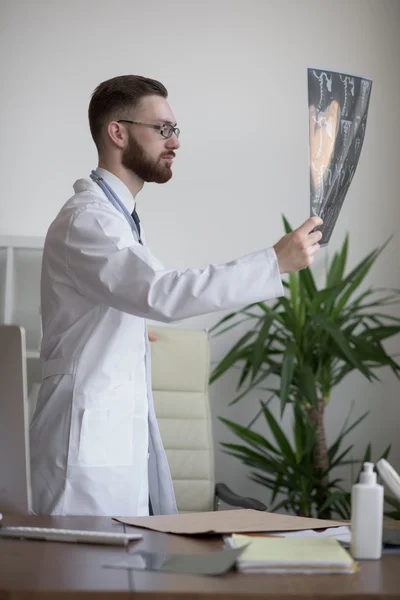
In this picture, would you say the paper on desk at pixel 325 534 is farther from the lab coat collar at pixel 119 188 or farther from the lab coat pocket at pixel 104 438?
the lab coat collar at pixel 119 188

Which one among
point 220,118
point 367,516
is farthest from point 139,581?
point 220,118

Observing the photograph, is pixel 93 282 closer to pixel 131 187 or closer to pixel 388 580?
pixel 131 187

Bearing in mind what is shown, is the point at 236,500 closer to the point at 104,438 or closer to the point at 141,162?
the point at 104,438

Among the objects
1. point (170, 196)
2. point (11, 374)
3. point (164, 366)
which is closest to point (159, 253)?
point (170, 196)

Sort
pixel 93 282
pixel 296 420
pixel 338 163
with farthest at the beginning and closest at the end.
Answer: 1. pixel 296 420
2. pixel 338 163
3. pixel 93 282

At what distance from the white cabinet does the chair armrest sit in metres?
0.88

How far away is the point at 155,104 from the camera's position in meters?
2.44

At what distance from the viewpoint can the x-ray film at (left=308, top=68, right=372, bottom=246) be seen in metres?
2.13

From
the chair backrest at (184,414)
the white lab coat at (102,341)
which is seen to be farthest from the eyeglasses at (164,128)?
the chair backrest at (184,414)

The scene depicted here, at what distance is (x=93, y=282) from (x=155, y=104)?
72 cm

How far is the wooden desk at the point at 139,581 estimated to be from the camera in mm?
1066

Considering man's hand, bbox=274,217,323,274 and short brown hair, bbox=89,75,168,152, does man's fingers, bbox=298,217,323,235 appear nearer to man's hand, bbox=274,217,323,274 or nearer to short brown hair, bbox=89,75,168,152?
man's hand, bbox=274,217,323,274

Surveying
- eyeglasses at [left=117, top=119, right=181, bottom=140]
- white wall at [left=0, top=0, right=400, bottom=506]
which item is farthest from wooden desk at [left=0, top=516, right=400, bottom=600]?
white wall at [left=0, top=0, right=400, bottom=506]

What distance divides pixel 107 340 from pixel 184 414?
53.2 inches
